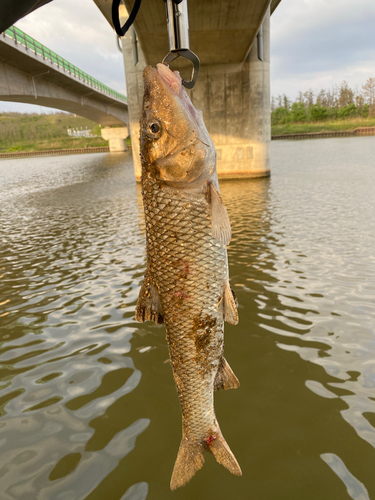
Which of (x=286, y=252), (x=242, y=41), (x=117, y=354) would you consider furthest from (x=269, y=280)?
(x=242, y=41)

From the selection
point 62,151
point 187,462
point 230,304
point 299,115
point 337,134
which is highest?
point 299,115

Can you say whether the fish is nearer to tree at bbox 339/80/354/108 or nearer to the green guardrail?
the green guardrail

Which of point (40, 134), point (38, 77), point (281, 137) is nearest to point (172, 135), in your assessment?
point (38, 77)

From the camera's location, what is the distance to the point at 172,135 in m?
2.48

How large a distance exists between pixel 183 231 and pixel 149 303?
26.5 inches

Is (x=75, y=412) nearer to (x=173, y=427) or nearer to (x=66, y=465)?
(x=66, y=465)

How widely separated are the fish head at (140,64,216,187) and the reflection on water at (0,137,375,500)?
2.68 meters

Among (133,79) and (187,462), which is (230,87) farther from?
(187,462)

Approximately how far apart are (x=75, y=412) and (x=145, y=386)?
87cm

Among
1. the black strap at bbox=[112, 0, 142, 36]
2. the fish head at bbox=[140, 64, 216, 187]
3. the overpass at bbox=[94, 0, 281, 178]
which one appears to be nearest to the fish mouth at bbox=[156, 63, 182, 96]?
the fish head at bbox=[140, 64, 216, 187]

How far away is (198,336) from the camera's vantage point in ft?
8.48

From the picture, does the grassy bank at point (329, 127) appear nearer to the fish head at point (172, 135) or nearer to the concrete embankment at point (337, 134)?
the concrete embankment at point (337, 134)

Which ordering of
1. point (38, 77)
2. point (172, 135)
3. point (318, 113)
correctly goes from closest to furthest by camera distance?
point (172, 135), point (38, 77), point (318, 113)

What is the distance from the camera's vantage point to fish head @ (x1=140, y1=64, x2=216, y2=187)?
2.42 metres
